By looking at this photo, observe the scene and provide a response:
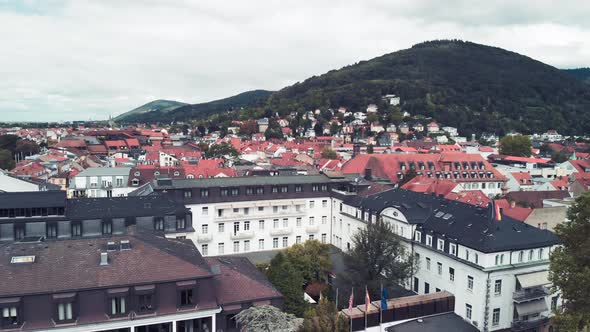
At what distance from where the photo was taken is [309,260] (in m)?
39.9

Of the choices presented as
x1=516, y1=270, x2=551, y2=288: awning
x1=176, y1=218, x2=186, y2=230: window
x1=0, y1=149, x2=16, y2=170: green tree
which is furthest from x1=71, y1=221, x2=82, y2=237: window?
x1=0, y1=149, x2=16, y2=170: green tree

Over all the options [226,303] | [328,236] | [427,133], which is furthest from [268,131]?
[226,303]

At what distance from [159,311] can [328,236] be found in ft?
108

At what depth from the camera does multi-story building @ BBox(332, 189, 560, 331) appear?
107ft

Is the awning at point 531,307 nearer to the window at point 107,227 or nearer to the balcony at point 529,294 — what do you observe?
the balcony at point 529,294

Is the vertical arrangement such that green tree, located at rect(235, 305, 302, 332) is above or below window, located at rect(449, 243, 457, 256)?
below

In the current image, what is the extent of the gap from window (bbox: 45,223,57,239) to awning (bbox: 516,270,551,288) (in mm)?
37728

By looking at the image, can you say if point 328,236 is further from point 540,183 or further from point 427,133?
point 427,133

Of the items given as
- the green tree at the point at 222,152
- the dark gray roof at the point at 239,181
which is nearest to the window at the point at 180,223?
the dark gray roof at the point at 239,181

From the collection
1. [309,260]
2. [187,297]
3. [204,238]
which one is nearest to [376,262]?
[309,260]

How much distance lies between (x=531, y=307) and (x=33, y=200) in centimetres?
4181

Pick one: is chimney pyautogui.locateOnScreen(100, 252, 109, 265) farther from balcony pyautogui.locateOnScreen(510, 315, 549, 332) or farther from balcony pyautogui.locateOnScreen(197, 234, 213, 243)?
balcony pyautogui.locateOnScreen(510, 315, 549, 332)

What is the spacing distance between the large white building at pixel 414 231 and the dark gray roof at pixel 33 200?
10778 millimetres

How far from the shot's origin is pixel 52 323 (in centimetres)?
2334
